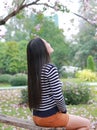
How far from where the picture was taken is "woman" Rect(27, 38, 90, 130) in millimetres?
3213

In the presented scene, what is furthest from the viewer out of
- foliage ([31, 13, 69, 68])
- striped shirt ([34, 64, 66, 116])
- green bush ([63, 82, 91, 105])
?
foliage ([31, 13, 69, 68])

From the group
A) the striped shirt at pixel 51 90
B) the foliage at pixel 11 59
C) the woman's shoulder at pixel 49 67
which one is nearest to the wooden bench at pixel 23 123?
the striped shirt at pixel 51 90

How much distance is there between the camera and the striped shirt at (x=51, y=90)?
10.5 ft

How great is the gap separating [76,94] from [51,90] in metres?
6.36

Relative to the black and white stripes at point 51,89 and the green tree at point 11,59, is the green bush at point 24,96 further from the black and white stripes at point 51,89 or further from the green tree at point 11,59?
the green tree at point 11,59

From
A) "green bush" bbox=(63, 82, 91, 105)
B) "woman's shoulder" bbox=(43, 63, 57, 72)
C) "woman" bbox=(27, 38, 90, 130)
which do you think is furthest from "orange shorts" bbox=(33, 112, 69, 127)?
"green bush" bbox=(63, 82, 91, 105)

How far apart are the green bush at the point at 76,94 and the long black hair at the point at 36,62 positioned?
6.24m

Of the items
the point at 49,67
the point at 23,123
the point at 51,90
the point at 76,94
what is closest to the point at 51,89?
the point at 51,90

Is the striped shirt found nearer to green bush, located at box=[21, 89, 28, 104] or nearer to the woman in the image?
the woman

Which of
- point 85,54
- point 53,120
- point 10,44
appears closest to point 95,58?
point 85,54

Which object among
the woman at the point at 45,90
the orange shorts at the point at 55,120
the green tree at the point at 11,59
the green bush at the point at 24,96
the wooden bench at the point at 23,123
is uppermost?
the woman at the point at 45,90

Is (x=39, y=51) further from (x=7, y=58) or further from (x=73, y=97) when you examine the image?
(x=7, y=58)

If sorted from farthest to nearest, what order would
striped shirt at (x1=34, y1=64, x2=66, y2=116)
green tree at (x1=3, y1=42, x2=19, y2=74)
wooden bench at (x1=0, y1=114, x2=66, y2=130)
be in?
green tree at (x1=3, y1=42, x2=19, y2=74) < wooden bench at (x1=0, y1=114, x2=66, y2=130) < striped shirt at (x1=34, y1=64, x2=66, y2=116)

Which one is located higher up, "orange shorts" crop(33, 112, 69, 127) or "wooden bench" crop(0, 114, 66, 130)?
"orange shorts" crop(33, 112, 69, 127)
